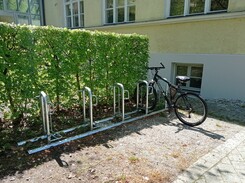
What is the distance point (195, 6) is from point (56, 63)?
5.23 m

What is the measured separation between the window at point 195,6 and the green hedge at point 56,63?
285 centimetres

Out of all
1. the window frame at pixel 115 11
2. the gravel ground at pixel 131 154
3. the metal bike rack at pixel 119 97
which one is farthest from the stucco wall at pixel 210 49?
the metal bike rack at pixel 119 97

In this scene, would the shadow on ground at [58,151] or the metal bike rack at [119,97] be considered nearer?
the shadow on ground at [58,151]

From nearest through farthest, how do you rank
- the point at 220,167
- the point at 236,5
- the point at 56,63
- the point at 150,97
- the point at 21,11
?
the point at 220,167 < the point at 56,63 < the point at 150,97 < the point at 236,5 < the point at 21,11

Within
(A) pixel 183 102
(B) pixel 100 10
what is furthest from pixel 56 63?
(B) pixel 100 10

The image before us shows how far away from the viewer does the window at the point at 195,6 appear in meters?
6.39

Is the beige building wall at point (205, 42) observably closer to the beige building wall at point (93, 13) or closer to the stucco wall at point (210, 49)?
the stucco wall at point (210, 49)

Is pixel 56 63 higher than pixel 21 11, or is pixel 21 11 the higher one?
pixel 21 11

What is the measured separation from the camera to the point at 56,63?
4.10m

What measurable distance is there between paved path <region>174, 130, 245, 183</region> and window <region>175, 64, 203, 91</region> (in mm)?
3832

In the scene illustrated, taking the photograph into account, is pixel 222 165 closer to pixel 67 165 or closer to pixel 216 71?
pixel 67 165

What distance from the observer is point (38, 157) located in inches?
121

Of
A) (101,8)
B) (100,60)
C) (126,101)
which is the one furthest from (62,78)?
(101,8)

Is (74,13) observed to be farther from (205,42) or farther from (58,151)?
(58,151)
